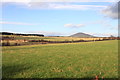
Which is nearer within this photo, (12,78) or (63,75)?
(12,78)

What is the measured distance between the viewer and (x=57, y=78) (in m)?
12.1

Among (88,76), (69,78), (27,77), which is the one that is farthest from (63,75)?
(27,77)

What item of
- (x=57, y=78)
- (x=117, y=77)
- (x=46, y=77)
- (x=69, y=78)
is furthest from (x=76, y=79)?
(x=117, y=77)

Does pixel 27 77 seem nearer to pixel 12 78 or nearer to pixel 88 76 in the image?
pixel 12 78

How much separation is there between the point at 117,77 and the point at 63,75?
3966 millimetres

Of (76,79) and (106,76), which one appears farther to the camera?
(106,76)

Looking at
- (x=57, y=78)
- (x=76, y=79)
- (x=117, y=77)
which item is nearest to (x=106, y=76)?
(x=117, y=77)

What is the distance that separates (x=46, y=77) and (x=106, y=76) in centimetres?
443

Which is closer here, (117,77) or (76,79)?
(76,79)

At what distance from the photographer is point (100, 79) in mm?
12078

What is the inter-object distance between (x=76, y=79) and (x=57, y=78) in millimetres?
1320

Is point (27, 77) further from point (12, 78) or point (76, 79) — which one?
point (76, 79)

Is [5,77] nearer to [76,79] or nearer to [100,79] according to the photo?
[76,79]

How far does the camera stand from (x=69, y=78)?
12102 mm
